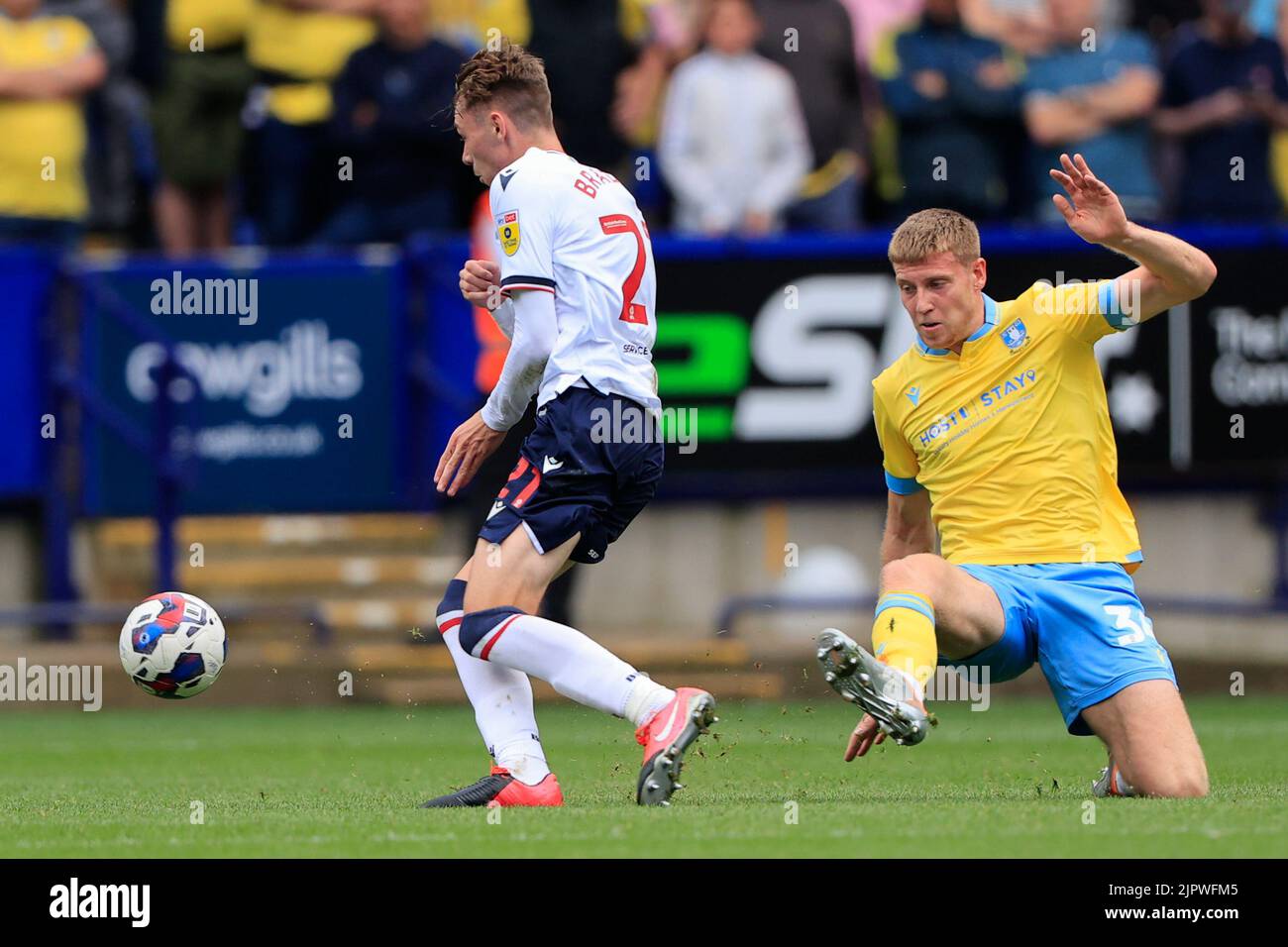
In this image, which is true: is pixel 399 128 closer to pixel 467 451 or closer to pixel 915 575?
pixel 467 451

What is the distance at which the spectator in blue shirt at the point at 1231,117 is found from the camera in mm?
15281

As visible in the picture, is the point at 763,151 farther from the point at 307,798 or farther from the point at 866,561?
the point at 307,798

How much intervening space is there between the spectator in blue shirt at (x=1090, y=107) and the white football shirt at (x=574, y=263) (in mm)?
7937

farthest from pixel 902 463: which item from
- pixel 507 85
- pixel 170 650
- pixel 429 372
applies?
pixel 429 372

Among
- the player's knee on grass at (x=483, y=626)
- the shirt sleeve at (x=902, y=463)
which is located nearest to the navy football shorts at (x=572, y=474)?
the player's knee on grass at (x=483, y=626)

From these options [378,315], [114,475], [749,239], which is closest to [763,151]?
[749,239]

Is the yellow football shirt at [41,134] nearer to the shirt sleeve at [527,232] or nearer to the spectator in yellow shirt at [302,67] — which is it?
the spectator in yellow shirt at [302,67]

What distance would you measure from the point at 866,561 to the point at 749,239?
2.18 m

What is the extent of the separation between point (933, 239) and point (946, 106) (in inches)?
288

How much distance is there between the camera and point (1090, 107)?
15.3 m

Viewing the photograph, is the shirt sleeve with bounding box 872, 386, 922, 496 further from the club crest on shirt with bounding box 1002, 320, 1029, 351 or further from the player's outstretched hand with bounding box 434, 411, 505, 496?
the player's outstretched hand with bounding box 434, 411, 505, 496

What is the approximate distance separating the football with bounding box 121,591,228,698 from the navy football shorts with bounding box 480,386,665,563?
139cm

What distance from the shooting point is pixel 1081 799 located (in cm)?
786
